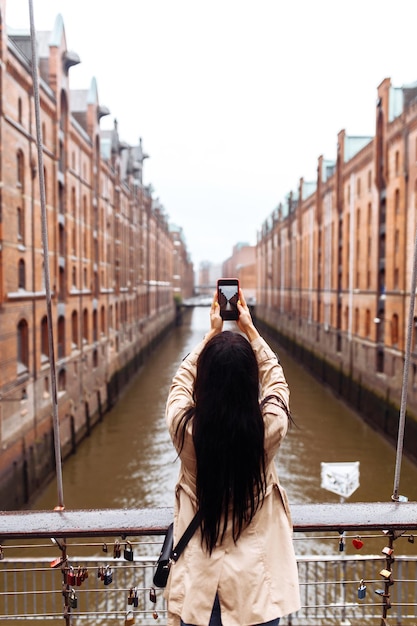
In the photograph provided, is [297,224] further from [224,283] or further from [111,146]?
[224,283]

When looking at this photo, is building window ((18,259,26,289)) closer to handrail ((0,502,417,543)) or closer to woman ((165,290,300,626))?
handrail ((0,502,417,543))

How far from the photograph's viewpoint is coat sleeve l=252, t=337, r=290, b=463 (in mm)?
1705

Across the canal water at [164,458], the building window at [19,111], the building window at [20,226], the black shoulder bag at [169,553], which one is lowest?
the canal water at [164,458]

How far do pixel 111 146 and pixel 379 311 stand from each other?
14430 millimetres

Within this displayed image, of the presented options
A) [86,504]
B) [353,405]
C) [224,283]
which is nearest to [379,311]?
[353,405]

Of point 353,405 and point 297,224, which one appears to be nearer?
point 353,405

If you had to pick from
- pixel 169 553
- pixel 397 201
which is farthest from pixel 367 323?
pixel 169 553

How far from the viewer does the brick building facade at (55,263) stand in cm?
1064

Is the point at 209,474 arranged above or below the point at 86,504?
above

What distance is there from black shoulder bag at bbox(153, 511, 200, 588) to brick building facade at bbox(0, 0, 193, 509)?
109 inches

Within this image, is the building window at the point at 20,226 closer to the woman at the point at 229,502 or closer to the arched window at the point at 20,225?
the arched window at the point at 20,225

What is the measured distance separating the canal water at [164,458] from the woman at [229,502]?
392 inches

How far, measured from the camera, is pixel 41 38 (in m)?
14.4

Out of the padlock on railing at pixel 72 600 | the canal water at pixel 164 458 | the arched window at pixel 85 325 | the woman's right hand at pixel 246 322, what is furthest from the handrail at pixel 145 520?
the arched window at pixel 85 325
